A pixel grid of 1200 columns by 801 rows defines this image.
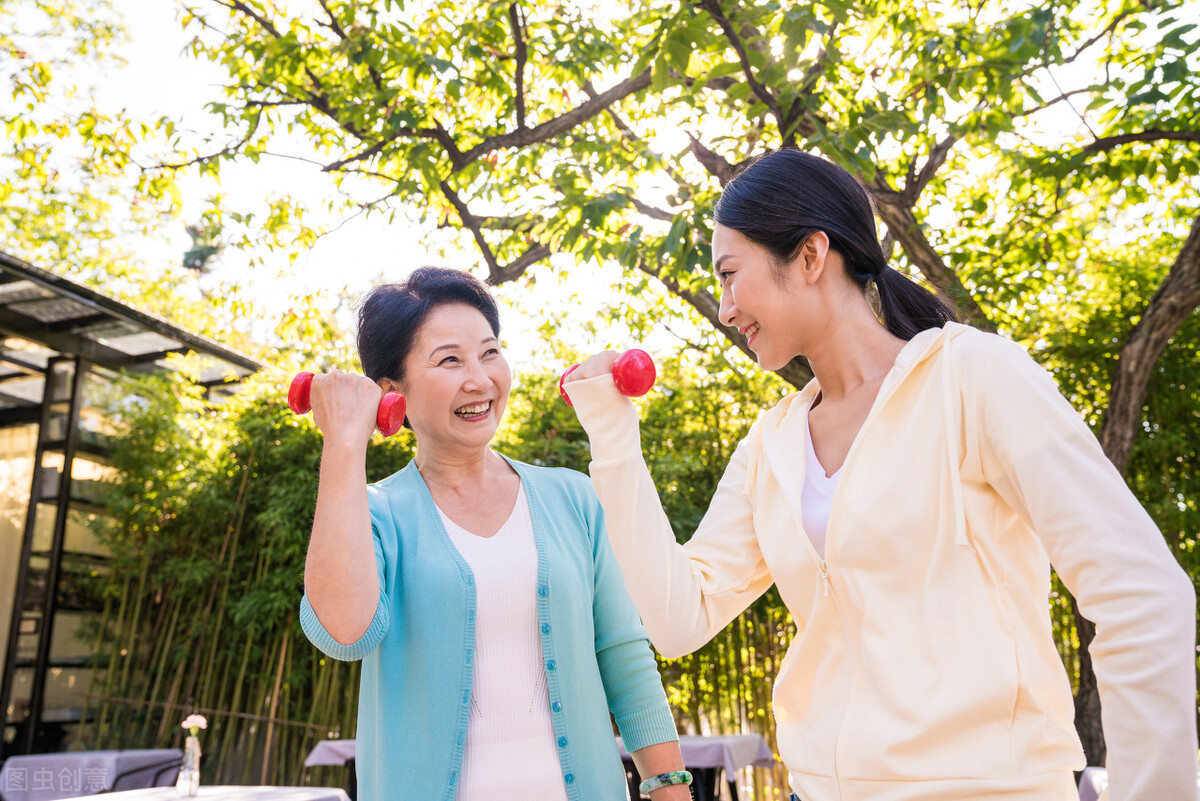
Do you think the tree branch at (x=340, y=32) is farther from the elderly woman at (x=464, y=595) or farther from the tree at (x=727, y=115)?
the elderly woman at (x=464, y=595)

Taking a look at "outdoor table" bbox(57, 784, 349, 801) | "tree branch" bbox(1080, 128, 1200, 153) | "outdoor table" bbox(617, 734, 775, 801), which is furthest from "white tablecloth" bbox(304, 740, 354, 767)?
"tree branch" bbox(1080, 128, 1200, 153)

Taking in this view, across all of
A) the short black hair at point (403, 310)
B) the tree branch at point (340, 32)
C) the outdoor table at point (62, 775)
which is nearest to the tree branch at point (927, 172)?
the tree branch at point (340, 32)

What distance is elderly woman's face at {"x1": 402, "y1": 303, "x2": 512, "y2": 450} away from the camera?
1.72 m

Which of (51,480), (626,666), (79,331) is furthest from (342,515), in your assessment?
(79,331)

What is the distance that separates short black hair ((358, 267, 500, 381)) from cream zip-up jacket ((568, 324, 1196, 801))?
2.33 feet

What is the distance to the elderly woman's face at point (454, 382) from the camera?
5.66ft

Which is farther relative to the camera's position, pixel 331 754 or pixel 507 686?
pixel 331 754

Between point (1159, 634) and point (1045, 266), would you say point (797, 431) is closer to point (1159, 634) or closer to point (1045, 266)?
point (1159, 634)

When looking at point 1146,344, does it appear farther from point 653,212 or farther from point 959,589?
point 959,589

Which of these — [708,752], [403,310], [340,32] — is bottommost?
[708,752]

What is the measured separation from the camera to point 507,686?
1578 millimetres

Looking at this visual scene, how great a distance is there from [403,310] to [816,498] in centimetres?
95

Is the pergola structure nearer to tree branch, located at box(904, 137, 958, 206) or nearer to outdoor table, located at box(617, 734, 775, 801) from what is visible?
outdoor table, located at box(617, 734, 775, 801)

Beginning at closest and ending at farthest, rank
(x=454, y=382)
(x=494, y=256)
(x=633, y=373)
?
1. (x=633, y=373)
2. (x=454, y=382)
3. (x=494, y=256)
